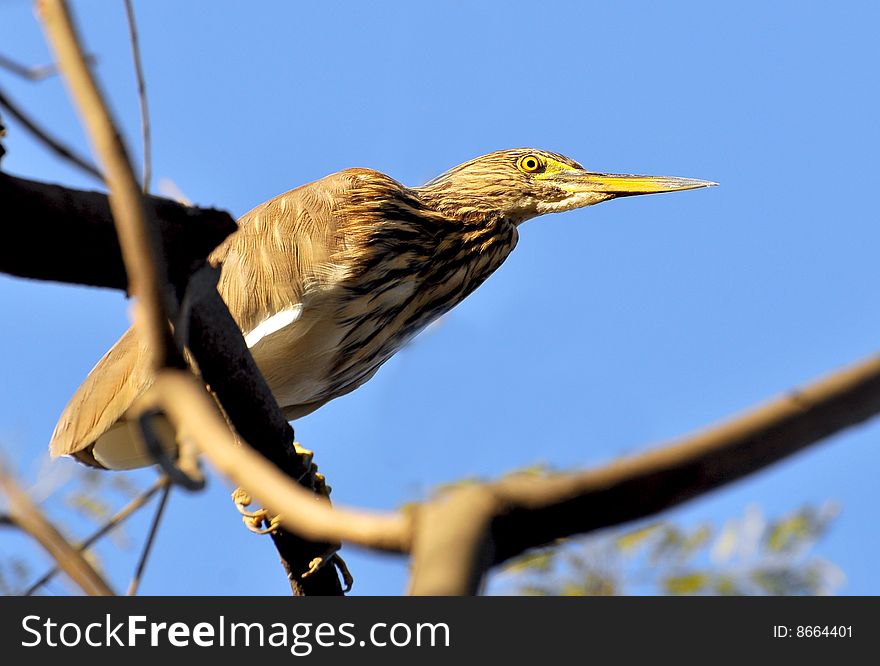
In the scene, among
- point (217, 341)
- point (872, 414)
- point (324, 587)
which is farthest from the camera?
point (324, 587)

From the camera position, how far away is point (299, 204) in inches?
177

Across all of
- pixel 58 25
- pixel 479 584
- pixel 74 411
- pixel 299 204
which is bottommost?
pixel 479 584

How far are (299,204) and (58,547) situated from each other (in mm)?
3224

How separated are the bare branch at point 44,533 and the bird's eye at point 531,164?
3.99 meters

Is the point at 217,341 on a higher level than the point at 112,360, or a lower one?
lower

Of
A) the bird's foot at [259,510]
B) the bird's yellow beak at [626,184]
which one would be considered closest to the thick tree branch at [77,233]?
the bird's foot at [259,510]

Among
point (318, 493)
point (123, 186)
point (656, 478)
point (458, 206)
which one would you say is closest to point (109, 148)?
point (123, 186)

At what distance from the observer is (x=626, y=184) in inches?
197

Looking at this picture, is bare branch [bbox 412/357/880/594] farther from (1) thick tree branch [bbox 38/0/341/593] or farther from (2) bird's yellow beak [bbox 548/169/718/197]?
(2) bird's yellow beak [bbox 548/169/718/197]

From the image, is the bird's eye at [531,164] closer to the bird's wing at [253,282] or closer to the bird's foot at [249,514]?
the bird's wing at [253,282]

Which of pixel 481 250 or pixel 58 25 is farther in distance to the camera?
pixel 481 250
